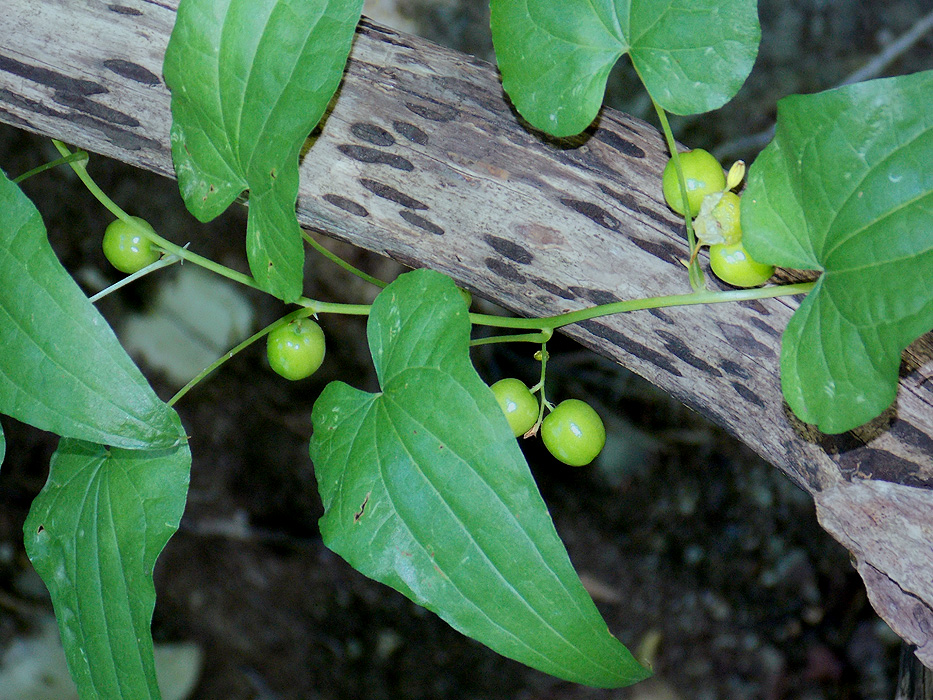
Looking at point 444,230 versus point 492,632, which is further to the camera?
point 444,230

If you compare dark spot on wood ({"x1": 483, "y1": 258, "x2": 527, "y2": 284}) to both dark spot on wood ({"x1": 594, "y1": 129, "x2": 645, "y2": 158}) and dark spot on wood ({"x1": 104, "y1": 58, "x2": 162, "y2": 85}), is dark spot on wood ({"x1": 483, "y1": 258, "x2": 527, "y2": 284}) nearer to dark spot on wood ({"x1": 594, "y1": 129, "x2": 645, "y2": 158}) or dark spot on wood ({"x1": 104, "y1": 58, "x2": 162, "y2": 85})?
dark spot on wood ({"x1": 594, "y1": 129, "x2": 645, "y2": 158})

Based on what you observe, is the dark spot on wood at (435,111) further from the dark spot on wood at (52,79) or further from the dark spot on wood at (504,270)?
the dark spot on wood at (52,79)

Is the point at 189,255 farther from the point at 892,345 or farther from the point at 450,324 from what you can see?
the point at 892,345

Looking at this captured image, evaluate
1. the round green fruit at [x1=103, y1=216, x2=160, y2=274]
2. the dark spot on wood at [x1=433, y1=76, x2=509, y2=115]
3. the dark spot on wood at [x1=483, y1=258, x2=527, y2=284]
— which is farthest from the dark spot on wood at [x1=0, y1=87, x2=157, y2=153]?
the dark spot on wood at [x1=483, y1=258, x2=527, y2=284]

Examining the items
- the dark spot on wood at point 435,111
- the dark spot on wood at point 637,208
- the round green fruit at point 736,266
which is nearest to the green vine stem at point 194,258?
the dark spot on wood at point 435,111

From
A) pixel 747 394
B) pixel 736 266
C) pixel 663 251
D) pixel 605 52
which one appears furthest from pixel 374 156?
pixel 747 394

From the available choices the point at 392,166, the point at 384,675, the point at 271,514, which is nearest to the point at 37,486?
the point at 271,514
